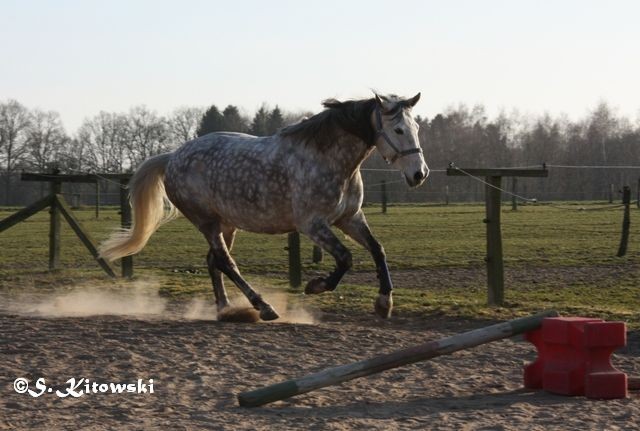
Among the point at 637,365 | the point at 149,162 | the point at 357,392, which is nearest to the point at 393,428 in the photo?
the point at 357,392

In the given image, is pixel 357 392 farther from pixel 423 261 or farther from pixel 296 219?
pixel 423 261

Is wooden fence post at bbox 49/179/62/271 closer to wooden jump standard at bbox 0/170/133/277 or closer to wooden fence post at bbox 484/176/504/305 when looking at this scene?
wooden jump standard at bbox 0/170/133/277

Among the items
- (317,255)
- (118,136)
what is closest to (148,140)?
(118,136)

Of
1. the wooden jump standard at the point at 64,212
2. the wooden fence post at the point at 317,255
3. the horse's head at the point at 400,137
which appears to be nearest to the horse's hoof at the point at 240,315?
the horse's head at the point at 400,137

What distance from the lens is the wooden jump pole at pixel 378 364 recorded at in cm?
589

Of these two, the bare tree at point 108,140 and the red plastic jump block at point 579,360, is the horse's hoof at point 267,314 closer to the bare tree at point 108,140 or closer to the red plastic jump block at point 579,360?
the red plastic jump block at point 579,360

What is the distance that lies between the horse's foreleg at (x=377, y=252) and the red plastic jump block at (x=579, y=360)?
2.65 meters

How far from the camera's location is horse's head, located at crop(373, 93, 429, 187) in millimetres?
8617

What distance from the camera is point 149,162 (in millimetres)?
11344

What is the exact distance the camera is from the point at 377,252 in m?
9.41

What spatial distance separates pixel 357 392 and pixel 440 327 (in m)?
3.63

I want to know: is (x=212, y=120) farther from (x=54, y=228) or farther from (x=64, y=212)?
(x=64, y=212)

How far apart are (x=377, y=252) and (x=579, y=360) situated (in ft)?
10.6

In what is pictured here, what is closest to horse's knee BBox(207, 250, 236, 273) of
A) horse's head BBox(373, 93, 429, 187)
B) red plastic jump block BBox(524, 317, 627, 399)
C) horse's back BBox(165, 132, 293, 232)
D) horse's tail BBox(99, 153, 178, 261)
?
horse's back BBox(165, 132, 293, 232)
